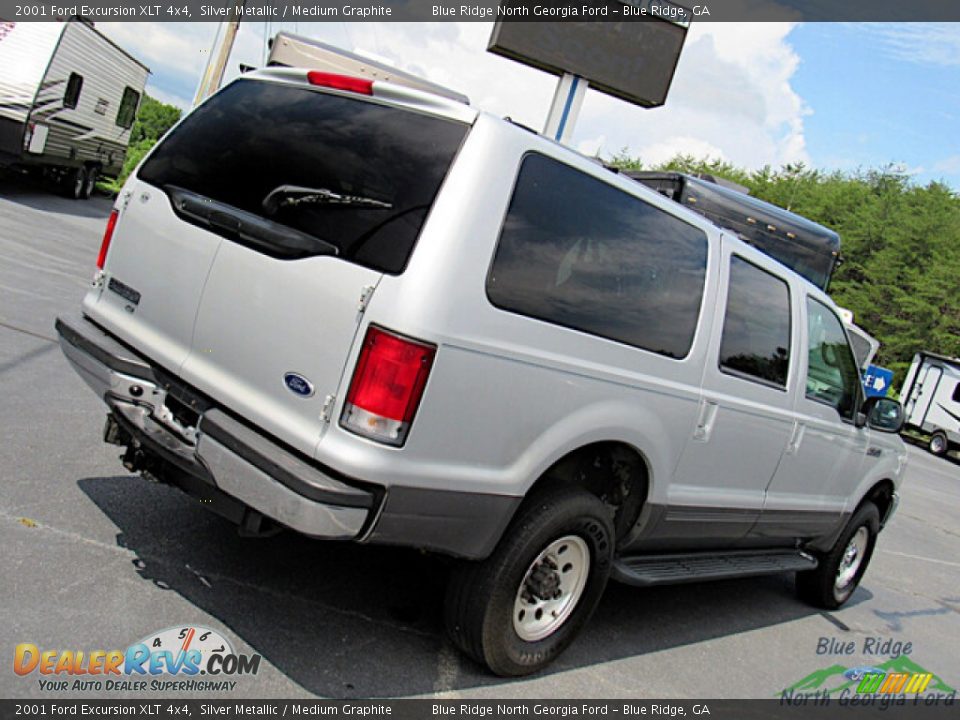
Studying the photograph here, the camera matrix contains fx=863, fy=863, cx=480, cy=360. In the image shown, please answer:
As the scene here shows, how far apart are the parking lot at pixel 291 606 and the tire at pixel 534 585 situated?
150 millimetres

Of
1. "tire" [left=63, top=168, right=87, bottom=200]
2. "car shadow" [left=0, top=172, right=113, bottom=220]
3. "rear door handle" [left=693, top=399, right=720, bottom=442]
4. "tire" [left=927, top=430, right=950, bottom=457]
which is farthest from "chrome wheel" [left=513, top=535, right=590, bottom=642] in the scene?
"tire" [left=927, top=430, right=950, bottom=457]

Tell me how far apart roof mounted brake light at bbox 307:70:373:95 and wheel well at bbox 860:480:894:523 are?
4.59 meters

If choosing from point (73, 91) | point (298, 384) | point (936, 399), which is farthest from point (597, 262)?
point (936, 399)

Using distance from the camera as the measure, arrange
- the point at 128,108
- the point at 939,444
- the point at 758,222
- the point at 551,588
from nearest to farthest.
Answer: the point at 551,588 < the point at 758,222 < the point at 128,108 < the point at 939,444

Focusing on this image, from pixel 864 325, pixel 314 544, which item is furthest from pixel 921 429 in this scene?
pixel 314 544

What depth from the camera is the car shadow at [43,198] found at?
53.9ft

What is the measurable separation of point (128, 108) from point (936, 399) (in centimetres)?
2453

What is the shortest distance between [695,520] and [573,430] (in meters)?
1.34

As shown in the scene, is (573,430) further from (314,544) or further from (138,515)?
(138,515)

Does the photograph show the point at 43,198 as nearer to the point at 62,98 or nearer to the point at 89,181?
the point at 89,181

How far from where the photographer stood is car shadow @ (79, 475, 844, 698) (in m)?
3.43

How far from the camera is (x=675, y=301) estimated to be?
400 centimetres

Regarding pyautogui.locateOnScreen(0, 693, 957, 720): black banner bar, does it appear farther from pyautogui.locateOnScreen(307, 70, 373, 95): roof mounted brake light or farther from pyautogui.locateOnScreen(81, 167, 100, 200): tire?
pyautogui.locateOnScreen(81, 167, 100, 200): tire

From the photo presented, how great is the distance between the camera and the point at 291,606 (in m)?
3.74
